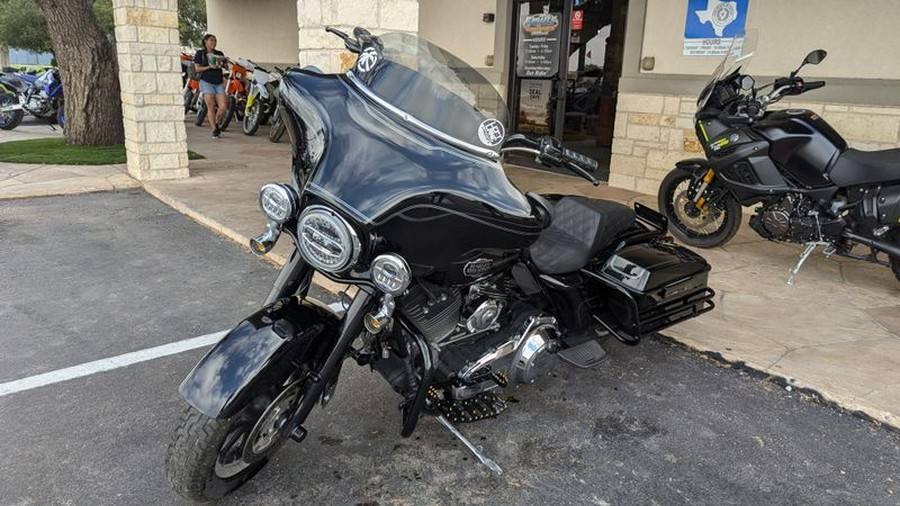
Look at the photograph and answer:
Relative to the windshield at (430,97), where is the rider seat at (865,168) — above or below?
below

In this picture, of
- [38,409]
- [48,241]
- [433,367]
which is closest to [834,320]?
[433,367]

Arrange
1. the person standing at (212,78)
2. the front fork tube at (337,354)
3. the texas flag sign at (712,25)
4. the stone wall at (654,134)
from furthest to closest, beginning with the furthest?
the person standing at (212,78) < the texas flag sign at (712,25) < the stone wall at (654,134) < the front fork tube at (337,354)

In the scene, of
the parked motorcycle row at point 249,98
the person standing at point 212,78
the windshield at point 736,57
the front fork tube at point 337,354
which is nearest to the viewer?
the front fork tube at point 337,354

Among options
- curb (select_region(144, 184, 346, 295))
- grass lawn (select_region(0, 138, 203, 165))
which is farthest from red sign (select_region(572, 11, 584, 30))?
grass lawn (select_region(0, 138, 203, 165))

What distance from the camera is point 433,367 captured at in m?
2.33

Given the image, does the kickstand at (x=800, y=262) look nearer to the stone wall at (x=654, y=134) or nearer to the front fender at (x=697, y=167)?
the front fender at (x=697, y=167)

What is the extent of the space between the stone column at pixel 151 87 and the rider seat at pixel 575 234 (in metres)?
6.12

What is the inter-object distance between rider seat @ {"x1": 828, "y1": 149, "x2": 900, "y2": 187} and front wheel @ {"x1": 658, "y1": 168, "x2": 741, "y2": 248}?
827 millimetres

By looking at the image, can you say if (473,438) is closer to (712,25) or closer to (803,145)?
(803,145)

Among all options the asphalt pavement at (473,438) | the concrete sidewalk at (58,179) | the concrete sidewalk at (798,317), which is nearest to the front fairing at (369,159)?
the asphalt pavement at (473,438)

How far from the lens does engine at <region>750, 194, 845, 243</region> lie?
177 inches

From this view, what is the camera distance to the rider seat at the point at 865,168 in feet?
13.9

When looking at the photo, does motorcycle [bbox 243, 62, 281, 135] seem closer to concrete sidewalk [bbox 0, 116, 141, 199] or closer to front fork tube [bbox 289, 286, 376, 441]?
concrete sidewalk [bbox 0, 116, 141, 199]

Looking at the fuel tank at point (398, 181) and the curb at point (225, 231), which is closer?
the fuel tank at point (398, 181)
